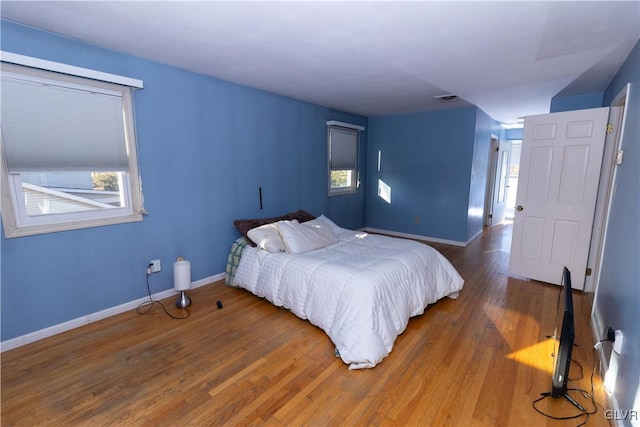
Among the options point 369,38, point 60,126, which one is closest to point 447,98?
point 369,38

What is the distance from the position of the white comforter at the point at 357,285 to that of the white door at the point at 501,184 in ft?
15.6

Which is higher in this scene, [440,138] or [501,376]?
[440,138]

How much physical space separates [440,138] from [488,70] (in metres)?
2.39

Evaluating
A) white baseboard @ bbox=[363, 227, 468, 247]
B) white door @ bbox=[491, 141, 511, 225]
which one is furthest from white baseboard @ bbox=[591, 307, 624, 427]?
white door @ bbox=[491, 141, 511, 225]

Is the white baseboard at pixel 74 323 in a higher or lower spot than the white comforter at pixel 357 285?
lower

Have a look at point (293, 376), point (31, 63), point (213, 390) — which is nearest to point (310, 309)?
point (293, 376)

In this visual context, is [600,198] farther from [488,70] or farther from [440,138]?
[440,138]

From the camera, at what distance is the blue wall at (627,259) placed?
155 centimetres

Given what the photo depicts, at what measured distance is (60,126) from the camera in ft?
7.67

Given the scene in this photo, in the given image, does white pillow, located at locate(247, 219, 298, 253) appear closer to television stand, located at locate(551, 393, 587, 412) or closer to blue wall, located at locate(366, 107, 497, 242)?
television stand, located at locate(551, 393, 587, 412)

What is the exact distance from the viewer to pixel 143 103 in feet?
9.12

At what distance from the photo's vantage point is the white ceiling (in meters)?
1.86

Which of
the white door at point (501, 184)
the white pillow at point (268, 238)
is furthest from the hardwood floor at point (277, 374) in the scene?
the white door at point (501, 184)

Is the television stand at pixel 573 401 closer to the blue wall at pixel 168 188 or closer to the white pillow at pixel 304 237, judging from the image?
the white pillow at pixel 304 237
